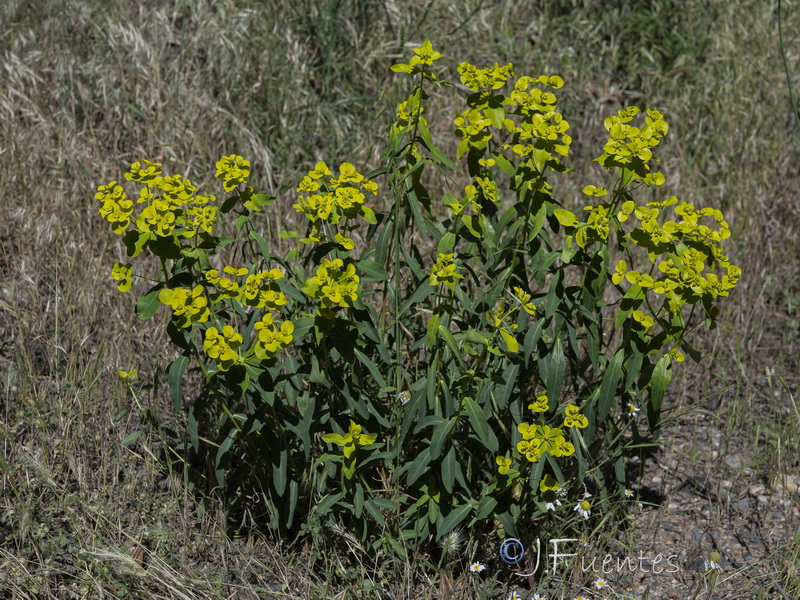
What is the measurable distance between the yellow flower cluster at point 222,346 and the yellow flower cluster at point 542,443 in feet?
2.52

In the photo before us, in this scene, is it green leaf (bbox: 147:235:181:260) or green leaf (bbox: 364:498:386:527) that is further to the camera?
green leaf (bbox: 364:498:386:527)

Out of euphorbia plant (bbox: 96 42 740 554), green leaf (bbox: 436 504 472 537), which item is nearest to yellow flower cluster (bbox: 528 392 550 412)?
euphorbia plant (bbox: 96 42 740 554)

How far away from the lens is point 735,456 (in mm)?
3121

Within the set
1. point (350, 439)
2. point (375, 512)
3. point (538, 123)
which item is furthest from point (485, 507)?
point (538, 123)

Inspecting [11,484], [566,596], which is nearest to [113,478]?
[11,484]

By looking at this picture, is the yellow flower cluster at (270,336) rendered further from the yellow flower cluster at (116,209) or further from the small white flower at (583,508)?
the small white flower at (583,508)

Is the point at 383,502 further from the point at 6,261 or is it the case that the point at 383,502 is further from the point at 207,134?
the point at 207,134

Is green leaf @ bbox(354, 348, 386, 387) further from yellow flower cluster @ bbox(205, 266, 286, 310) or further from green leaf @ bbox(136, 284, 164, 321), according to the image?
green leaf @ bbox(136, 284, 164, 321)

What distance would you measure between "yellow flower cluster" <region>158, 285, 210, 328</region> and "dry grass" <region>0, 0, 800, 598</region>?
1.99 feet

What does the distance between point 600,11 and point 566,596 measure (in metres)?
3.80

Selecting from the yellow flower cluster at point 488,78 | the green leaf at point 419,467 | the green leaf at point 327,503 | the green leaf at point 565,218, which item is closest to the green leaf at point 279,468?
the green leaf at point 327,503

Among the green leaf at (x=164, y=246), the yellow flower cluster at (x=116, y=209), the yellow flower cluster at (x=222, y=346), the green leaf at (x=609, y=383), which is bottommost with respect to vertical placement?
the green leaf at (x=609, y=383)

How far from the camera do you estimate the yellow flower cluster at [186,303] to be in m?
2.10

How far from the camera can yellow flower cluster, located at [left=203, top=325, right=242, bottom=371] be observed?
2.05 m
